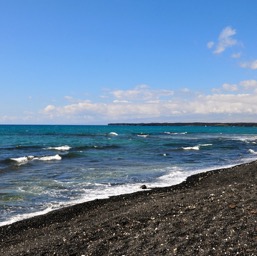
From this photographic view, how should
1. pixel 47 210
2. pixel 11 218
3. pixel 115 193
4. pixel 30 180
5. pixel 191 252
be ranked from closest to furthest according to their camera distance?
pixel 191 252
pixel 11 218
pixel 47 210
pixel 115 193
pixel 30 180

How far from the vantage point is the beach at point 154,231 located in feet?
28.3

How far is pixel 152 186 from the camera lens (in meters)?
21.5

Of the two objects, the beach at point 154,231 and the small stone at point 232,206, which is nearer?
the beach at point 154,231

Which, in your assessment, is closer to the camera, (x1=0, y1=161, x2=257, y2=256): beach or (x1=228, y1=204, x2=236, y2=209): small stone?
(x1=0, y1=161, x2=257, y2=256): beach

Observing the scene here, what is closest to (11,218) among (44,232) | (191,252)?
(44,232)

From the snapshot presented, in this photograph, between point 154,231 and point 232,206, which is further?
point 232,206

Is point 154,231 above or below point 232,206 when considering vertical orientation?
below

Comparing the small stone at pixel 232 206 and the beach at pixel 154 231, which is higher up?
the small stone at pixel 232 206

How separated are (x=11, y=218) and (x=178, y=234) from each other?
319 inches

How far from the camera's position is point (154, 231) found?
9891 millimetres

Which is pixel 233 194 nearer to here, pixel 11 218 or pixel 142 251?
pixel 142 251

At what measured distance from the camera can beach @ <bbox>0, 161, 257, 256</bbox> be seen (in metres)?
8.62

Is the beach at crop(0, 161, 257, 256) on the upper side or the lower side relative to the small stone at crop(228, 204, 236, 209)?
lower

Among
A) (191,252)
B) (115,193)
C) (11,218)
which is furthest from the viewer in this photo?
(115,193)
